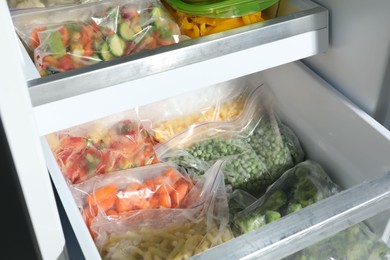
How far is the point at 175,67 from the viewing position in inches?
29.8

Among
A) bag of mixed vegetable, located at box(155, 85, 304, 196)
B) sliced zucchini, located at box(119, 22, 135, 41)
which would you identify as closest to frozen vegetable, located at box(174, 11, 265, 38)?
sliced zucchini, located at box(119, 22, 135, 41)

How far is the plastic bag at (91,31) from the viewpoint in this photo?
0.82 meters

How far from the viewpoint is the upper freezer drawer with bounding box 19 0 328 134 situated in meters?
0.70

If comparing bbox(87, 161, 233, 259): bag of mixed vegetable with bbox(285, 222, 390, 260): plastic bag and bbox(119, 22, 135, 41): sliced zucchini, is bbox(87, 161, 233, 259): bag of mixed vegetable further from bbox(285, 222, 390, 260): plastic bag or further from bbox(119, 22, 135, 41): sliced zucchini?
bbox(119, 22, 135, 41): sliced zucchini

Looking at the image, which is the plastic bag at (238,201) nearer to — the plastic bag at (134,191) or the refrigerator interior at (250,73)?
the plastic bag at (134,191)

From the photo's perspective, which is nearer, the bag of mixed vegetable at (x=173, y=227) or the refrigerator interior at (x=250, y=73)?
the refrigerator interior at (x=250, y=73)

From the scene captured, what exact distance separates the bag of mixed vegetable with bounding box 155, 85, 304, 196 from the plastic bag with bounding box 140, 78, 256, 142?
0.09ft

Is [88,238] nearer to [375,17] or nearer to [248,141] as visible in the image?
[248,141]

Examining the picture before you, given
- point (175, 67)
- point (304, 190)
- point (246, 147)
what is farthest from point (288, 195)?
point (175, 67)

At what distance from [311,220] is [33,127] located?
383mm

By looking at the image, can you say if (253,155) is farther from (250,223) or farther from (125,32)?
(125,32)

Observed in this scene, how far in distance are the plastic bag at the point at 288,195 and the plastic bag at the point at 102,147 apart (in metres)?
0.24

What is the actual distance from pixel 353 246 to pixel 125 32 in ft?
1.76

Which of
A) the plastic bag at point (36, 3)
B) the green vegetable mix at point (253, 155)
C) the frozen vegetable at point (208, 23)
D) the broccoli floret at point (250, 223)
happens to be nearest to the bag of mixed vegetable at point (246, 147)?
the green vegetable mix at point (253, 155)
